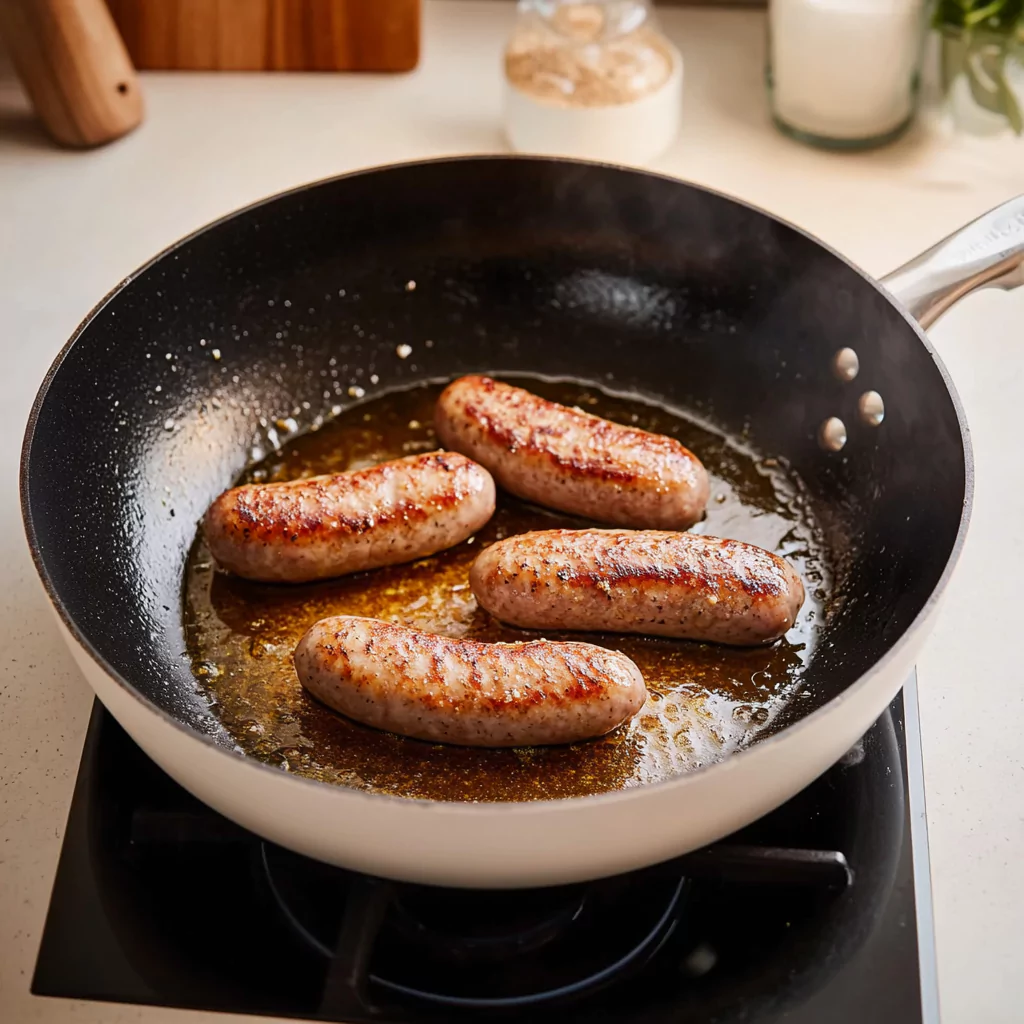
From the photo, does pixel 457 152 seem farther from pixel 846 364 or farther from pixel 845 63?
pixel 846 364

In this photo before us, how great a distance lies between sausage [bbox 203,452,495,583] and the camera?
1.73m

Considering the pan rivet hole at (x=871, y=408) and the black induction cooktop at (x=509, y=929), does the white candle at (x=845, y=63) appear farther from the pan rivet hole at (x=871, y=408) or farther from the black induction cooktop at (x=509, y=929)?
the black induction cooktop at (x=509, y=929)

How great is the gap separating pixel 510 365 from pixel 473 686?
81cm

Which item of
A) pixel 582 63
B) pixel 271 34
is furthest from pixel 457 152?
pixel 271 34

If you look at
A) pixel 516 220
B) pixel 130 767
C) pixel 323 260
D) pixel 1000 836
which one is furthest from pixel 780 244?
pixel 130 767

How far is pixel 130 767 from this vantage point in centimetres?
151

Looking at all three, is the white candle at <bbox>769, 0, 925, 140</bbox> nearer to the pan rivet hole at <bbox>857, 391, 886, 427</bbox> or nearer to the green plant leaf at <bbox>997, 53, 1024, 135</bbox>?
the green plant leaf at <bbox>997, 53, 1024, 135</bbox>

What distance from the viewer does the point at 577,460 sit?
1.84 metres

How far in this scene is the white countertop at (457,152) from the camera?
1.43 metres

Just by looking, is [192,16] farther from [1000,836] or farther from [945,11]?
[1000,836]

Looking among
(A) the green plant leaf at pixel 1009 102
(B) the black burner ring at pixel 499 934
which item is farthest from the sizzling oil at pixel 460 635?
(A) the green plant leaf at pixel 1009 102

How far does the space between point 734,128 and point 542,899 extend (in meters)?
1.82

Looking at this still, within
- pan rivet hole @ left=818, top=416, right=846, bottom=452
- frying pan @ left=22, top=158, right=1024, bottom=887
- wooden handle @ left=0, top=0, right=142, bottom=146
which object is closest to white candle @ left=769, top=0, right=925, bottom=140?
frying pan @ left=22, top=158, right=1024, bottom=887

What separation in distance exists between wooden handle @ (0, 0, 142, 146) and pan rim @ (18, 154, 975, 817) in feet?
2.24
